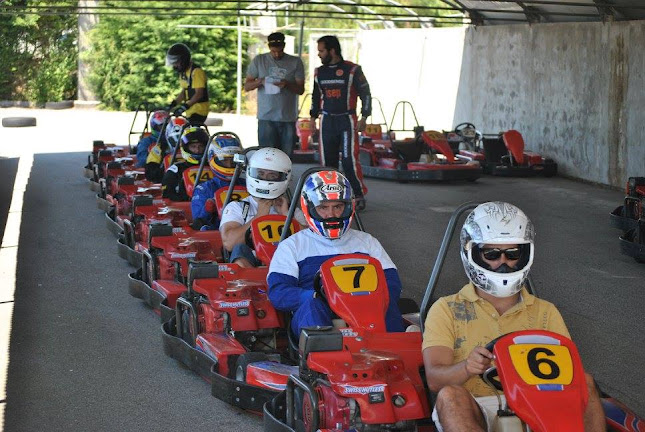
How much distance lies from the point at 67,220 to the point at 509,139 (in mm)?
6026

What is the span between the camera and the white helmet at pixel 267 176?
6242mm

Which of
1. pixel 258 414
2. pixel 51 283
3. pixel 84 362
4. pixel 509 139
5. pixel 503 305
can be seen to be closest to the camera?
pixel 503 305

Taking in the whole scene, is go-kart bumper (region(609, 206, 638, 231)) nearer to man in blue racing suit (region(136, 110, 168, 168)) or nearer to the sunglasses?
man in blue racing suit (region(136, 110, 168, 168))

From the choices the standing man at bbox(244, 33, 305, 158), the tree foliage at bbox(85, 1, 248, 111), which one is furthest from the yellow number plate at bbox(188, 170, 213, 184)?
the tree foliage at bbox(85, 1, 248, 111)

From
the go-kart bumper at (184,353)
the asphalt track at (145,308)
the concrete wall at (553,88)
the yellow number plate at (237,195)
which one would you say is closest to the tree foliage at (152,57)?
the concrete wall at (553,88)

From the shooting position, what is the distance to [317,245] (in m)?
4.83

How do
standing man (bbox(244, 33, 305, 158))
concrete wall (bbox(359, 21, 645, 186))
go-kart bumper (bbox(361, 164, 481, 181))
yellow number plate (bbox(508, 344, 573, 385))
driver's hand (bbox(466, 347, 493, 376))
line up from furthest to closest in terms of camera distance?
1. go-kart bumper (bbox(361, 164, 481, 181))
2. concrete wall (bbox(359, 21, 645, 186))
3. standing man (bbox(244, 33, 305, 158))
4. driver's hand (bbox(466, 347, 493, 376))
5. yellow number plate (bbox(508, 344, 573, 385))

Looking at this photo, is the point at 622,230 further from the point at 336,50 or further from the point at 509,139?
the point at 509,139

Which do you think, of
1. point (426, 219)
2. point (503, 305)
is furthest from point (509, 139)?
point (503, 305)

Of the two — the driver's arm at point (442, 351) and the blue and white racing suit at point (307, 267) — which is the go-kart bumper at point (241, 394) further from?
the driver's arm at point (442, 351)

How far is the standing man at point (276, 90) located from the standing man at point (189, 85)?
54 cm

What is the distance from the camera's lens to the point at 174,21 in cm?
2670

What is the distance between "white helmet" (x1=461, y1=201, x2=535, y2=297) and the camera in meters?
3.54

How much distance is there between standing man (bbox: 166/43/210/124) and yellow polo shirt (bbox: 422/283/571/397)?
7.37 metres
